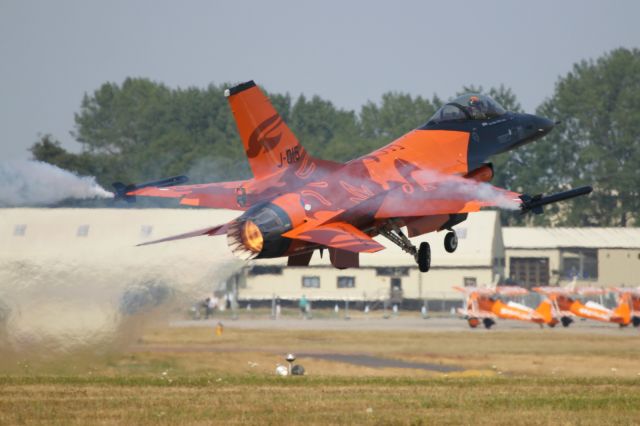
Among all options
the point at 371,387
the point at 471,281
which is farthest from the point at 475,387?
the point at 471,281

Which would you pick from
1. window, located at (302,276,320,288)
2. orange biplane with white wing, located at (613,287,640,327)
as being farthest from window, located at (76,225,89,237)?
window, located at (302,276,320,288)

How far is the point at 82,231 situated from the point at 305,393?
8574 mm

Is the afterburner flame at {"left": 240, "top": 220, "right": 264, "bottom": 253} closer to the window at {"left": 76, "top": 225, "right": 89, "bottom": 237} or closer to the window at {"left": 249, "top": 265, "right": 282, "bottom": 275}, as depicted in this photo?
the window at {"left": 76, "top": 225, "right": 89, "bottom": 237}

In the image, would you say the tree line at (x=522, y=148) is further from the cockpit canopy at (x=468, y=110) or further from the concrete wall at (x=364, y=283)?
the cockpit canopy at (x=468, y=110)

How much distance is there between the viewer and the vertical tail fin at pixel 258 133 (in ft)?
101

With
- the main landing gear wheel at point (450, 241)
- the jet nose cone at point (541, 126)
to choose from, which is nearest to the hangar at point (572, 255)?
the jet nose cone at point (541, 126)

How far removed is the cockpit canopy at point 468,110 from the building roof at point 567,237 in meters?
66.2

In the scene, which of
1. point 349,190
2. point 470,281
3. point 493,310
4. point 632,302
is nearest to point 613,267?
point 470,281

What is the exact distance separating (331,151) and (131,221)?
80.7m

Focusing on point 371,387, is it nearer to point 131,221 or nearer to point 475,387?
point 475,387

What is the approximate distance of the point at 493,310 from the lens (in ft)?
234

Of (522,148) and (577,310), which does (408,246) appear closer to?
(577,310)

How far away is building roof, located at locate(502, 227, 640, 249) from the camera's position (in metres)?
101

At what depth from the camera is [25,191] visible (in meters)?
33.0
